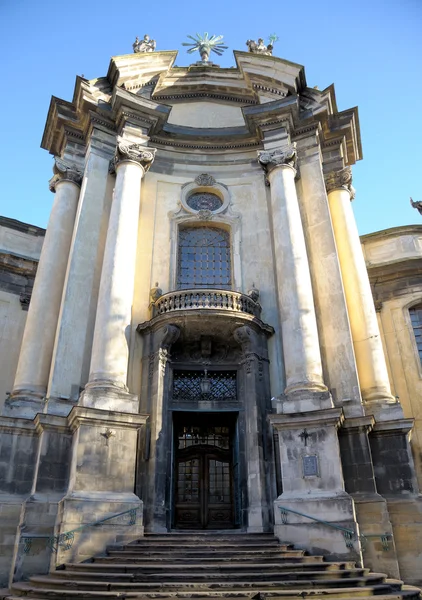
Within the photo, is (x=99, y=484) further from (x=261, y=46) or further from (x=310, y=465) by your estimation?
(x=261, y=46)

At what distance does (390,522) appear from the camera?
12.8 meters

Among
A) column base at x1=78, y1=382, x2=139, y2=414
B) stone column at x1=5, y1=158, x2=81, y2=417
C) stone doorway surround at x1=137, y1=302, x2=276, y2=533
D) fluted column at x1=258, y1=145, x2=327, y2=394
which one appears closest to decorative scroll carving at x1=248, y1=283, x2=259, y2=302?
stone doorway surround at x1=137, y1=302, x2=276, y2=533

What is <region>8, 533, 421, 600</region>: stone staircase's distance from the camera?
27.8 feet

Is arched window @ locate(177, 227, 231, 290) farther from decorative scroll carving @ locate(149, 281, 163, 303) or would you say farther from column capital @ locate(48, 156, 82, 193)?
column capital @ locate(48, 156, 82, 193)

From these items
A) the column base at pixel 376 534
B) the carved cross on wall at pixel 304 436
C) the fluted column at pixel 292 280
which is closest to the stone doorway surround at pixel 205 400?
the fluted column at pixel 292 280

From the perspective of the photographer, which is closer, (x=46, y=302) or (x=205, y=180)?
(x=46, y=302)

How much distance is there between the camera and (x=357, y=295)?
16984 mm

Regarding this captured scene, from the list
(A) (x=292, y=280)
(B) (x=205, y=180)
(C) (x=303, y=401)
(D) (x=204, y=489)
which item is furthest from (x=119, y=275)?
(D) (x=204, y=489)

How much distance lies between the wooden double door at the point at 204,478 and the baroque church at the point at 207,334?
0.06 meters

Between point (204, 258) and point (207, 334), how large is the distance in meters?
3.77

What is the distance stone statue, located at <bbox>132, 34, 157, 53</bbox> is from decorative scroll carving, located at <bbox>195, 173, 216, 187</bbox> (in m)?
7.77

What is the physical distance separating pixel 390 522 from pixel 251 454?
394cm

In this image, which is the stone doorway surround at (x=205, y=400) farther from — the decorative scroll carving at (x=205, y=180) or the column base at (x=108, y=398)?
the decorative scroll carving at (x=205, y=180)

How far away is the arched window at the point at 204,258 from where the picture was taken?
1814 cm
